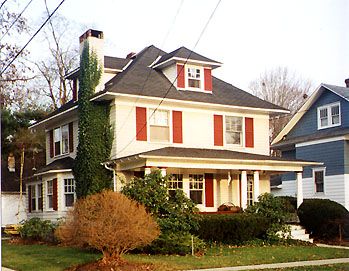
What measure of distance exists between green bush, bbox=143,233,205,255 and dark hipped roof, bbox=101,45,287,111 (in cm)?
662

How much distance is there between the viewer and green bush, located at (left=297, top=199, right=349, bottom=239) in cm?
2148

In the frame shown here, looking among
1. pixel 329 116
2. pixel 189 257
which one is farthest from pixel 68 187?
pixel 329 116

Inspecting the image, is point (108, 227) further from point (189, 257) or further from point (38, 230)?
point (38, 230)

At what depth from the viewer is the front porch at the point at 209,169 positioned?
19625 millimetres

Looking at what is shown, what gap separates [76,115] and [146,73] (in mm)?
3528

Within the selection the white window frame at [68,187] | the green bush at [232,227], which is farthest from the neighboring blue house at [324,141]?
the white window frame at [68,187]

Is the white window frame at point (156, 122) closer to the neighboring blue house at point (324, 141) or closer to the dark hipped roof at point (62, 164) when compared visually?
the dark hipped roof at point (62, 164)

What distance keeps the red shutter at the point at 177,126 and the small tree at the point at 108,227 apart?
8677mm

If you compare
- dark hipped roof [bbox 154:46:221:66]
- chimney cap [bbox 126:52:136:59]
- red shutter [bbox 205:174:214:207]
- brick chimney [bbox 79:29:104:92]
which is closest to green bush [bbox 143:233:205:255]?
red shutter [bbox 205:174:214:207]

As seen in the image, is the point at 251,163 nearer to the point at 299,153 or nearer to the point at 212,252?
the point at 212,252

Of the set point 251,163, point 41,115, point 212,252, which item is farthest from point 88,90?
point 41,115

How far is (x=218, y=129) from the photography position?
76.9 feet

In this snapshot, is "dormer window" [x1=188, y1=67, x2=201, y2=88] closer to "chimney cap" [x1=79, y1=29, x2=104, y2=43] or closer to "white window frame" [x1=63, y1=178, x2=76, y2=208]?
"chimney cap" [x1=79, y1=29, x2=104, y2=43]

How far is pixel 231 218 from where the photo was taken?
19297 millimetres
